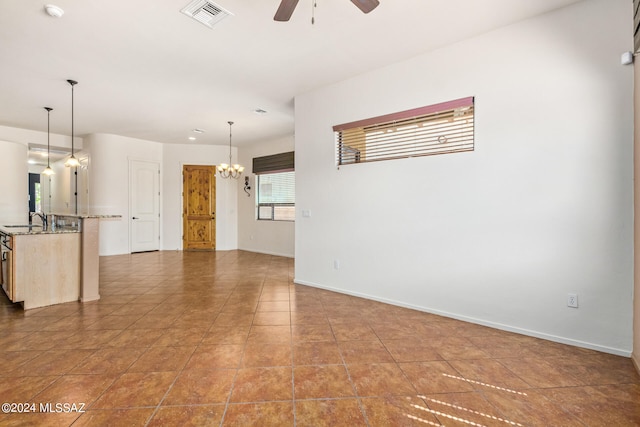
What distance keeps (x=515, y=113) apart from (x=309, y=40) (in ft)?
6.82

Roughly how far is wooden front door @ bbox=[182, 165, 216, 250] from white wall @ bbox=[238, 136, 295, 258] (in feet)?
2.36

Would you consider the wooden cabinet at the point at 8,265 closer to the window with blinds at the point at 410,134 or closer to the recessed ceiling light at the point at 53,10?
the recessed ceiling light at the point at 53,10

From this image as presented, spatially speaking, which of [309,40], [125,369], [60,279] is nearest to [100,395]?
[125,369]

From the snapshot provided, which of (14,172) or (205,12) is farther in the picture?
(14,172)

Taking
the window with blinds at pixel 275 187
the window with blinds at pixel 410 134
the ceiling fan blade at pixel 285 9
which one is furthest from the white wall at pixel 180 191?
the ceiling fan blade at pixel 285 9

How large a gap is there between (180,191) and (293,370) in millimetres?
6713

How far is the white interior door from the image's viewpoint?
6.99 metres

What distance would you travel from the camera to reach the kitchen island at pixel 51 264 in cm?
312

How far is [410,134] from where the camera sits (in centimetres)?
330

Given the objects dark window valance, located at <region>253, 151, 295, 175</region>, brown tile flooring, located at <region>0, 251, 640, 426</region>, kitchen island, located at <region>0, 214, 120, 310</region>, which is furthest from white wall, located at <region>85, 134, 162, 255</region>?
brown tile flooring, located at <region>0, 251, 640, 426</region>

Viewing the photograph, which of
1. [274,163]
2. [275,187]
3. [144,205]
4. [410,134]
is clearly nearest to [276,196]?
[275,187]

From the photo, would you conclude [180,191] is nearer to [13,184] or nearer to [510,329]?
[13,184]

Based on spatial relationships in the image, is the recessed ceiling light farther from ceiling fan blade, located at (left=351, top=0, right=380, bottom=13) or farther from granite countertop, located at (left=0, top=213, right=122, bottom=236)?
ceiling fan blade, located at (left=351, top=0, right=380, bottom=13)

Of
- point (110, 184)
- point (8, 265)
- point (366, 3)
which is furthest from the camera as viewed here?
point (110, 184)
